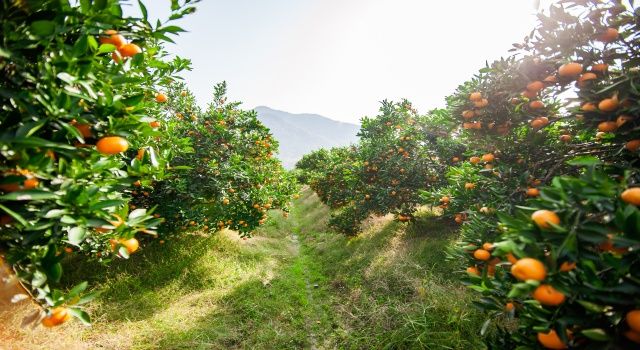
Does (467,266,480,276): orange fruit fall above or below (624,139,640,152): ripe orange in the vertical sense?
below

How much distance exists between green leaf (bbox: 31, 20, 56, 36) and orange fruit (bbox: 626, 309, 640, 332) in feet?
10.5


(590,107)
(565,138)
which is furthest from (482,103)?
(565,138)

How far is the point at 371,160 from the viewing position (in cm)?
958

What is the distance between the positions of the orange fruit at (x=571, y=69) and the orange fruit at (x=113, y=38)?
4.03 metres

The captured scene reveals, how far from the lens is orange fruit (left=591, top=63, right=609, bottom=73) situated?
9.68 ft

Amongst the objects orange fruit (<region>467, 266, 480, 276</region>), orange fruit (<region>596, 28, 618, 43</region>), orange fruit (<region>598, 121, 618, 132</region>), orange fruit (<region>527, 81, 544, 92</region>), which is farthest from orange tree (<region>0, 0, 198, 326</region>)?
orange fruit (<region>596, 28, 618, 43</region>)

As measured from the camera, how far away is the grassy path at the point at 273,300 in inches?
188

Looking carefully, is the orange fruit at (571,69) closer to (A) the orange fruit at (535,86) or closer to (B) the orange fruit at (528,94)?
(A) the orange fruit at (535,86)

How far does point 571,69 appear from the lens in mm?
2973

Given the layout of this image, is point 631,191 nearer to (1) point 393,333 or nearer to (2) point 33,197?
(2) point 33,197

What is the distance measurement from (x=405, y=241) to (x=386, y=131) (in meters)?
3.68

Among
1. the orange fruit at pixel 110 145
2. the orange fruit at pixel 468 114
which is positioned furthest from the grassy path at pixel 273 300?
the orange fruit at pixel 110 145

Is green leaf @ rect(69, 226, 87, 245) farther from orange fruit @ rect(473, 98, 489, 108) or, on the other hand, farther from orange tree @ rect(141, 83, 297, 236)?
orange tree @ rect(141, 83, 297, 236)

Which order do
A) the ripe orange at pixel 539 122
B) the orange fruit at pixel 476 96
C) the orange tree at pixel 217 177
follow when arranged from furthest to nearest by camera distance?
the orange tree at pixel 217 177 < the orange fruit at pixel 476 96 < the ripe orange at pixel 539 122
